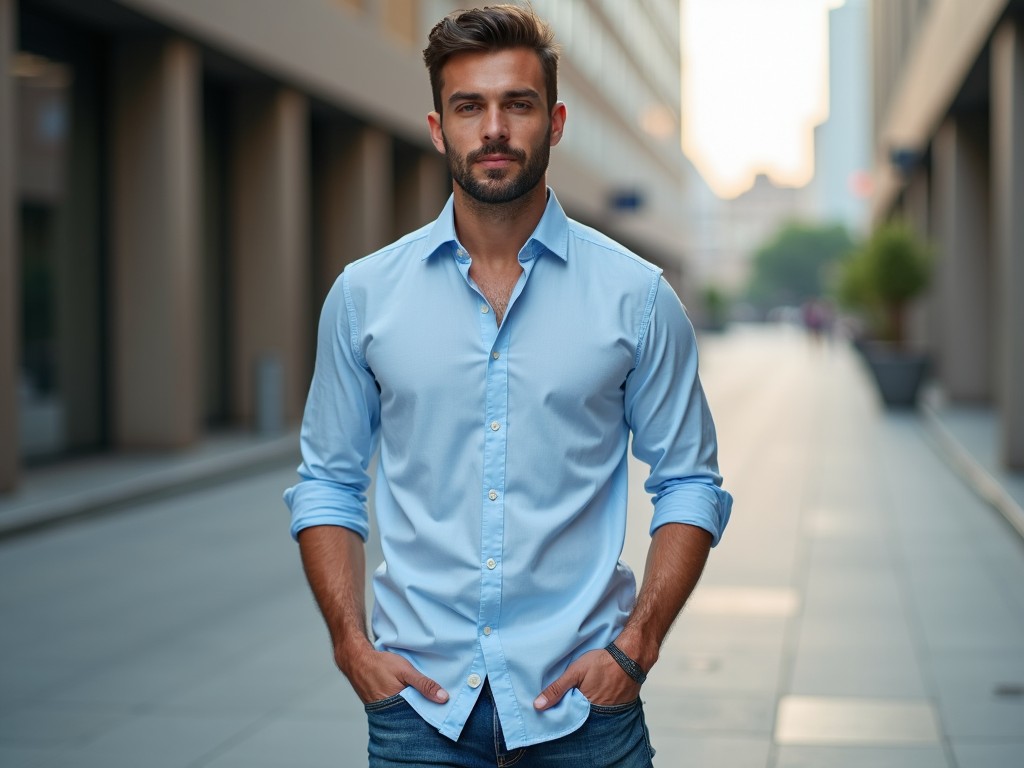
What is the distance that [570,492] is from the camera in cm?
243

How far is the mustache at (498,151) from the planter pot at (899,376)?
2160 centimetres

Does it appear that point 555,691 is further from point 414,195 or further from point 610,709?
point 414,195

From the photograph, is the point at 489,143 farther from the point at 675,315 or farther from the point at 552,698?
the point at 552,698

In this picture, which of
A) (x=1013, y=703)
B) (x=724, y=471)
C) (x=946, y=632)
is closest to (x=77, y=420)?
(x=724, y=471)

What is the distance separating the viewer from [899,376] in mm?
23406

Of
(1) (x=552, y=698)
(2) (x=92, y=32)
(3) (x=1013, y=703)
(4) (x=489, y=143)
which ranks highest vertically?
(2) (x=92, y=32)

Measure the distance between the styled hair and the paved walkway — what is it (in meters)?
3.27

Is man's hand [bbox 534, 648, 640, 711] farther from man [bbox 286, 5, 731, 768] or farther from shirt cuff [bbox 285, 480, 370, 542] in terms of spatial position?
shirt cuff [bbox 285, 480, 370, 542]

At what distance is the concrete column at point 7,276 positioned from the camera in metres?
11.4

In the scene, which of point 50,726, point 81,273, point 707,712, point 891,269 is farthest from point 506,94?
point 891,269

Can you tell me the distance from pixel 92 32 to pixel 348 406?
13.8m

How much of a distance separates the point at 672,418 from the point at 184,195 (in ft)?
44.8

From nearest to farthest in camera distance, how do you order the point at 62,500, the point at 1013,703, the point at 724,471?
the point at 1013,703 < the point at 62,500 < the point at 724,471

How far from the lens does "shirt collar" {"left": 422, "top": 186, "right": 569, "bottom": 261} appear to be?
8.25 feet
